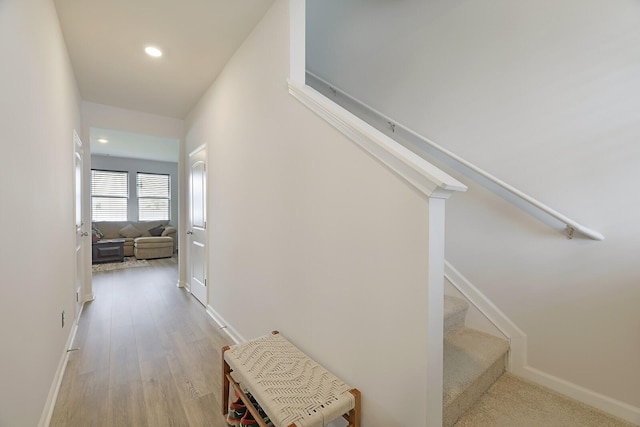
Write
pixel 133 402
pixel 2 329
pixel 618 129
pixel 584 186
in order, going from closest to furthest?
pixel 2 329 < pixel 618 129 < pixel 584 186 < pixel 133 402

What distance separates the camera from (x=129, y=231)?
22.7ft

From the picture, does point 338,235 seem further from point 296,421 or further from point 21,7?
point 21,7

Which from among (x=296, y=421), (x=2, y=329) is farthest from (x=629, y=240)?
(x=2, y=329)

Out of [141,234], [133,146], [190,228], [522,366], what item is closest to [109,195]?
[141,234]

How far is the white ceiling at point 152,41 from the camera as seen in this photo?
193 centimetres

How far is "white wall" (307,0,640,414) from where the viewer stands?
1354 mm

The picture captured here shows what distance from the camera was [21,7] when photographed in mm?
1281

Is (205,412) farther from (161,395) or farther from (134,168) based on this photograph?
(134,168)

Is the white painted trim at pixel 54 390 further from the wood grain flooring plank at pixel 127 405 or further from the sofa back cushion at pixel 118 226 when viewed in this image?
the sofa back cushion at pixel 118 226

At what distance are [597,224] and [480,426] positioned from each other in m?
1.20

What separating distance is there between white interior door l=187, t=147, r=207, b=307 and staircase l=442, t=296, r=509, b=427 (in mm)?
2710

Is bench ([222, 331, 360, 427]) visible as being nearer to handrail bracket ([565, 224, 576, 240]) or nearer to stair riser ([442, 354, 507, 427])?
stair riser ([442, 354, 507, 427])

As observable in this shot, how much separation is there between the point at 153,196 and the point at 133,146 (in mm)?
2113

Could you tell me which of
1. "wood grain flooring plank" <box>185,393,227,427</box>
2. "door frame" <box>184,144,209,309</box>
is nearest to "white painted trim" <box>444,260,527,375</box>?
"wood grain flooring plank" <box>185,393,227,427</box>
